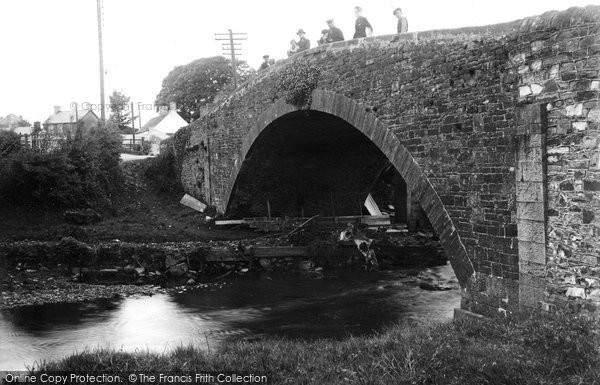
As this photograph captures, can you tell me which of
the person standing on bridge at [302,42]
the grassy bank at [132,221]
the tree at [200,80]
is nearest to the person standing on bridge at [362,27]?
the person standing on bridge at [302,42]

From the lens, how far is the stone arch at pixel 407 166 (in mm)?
8609

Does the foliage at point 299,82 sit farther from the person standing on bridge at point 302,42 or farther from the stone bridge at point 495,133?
the person standing on bridge at point 302,42

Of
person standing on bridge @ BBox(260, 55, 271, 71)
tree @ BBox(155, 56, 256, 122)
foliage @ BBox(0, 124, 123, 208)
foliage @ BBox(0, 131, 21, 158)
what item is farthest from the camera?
tree @ BBox(155, 56, 256, 122)

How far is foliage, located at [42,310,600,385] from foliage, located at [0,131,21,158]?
1604cm

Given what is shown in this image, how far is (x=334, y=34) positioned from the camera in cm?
1354

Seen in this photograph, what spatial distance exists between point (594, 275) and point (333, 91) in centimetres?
696

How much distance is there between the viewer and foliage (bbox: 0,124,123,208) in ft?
60.9

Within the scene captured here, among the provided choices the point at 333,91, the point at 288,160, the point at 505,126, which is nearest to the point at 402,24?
the point at 333,91

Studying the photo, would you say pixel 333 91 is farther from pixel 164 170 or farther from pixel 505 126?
pixel 164 170

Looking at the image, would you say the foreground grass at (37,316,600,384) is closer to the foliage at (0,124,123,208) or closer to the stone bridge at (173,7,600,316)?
the stone bridge at (173,7,600,316)

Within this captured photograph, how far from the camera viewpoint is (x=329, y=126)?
15.5m

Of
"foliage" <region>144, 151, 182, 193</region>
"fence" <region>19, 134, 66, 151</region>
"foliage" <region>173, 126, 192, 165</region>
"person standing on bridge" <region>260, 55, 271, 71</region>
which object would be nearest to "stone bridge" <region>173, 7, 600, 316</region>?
"person standing on bridge" <region>260, 55, 271, 71</region>

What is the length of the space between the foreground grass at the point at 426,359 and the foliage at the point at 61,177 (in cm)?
1419

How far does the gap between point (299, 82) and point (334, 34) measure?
1.54 meters
